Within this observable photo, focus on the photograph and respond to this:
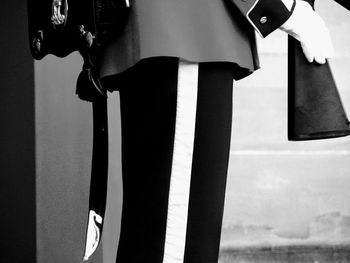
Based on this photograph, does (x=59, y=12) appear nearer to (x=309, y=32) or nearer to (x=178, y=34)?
(x=178, y=34)

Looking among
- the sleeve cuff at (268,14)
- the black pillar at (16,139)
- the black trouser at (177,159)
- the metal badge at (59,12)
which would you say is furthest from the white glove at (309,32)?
the black pillar at (16,139)

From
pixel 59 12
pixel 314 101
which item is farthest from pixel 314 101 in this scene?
pixel 59 12

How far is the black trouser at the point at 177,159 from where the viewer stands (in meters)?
1.01

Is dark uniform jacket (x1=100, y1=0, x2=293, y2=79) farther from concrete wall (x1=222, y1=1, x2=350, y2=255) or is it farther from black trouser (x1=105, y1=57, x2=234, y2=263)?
concrete wall (x1=222, y1=1, x2=350, y2=255)

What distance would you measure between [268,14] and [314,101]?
203mm

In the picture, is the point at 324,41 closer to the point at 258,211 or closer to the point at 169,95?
the point at 169,95

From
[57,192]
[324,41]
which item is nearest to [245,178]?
[57,192]

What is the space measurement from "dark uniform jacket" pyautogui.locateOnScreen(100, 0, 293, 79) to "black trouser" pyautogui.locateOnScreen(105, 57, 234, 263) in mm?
23

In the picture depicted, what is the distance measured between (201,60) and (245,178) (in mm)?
2003

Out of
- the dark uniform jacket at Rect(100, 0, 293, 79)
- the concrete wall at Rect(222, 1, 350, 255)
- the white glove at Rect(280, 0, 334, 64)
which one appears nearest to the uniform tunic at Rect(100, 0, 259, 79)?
the dark uniform jacket at Rect(100, 0, 293, 79)

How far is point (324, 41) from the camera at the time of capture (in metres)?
1.16

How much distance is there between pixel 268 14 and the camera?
1.08 meters

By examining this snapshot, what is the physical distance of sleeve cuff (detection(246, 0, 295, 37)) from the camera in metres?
1.07

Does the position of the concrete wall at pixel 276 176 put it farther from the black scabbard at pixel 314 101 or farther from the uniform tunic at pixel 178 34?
the uniform tunic at pixel 178 34
